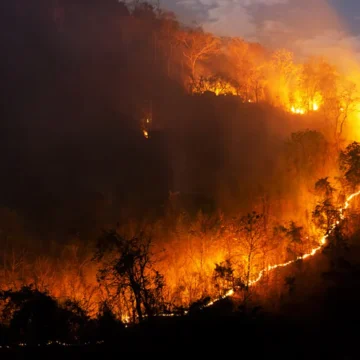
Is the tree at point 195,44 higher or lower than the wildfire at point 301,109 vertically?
higher

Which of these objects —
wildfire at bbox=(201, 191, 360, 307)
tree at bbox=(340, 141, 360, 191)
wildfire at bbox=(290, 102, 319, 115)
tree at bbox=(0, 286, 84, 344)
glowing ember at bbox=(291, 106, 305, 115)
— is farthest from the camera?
glowing ember at bbox=(291, 106, 305, 115)

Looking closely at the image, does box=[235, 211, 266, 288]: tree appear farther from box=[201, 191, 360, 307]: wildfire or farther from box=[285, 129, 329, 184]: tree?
box=[285, 129, 329, 184]: tree

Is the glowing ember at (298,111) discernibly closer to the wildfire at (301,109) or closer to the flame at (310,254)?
the wildfire at (301,109)

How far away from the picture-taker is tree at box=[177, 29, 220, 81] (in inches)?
1168

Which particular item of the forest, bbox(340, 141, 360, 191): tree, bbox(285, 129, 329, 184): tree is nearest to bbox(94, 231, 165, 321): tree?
the forest

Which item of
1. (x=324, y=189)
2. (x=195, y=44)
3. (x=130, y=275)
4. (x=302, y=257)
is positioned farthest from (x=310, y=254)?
(x=195, y=44)

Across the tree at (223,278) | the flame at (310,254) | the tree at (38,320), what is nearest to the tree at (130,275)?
the tree at (38,320)

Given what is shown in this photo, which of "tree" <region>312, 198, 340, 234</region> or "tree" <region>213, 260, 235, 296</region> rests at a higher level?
"tree" <region>312, 198, 340, 234</region>

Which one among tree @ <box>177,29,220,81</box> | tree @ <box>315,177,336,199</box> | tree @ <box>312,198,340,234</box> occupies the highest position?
tree @ <box>177,29,220,81</box>

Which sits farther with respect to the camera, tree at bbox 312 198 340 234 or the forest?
tree at bbox 312 198 340 234

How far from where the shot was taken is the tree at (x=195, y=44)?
29.7 m

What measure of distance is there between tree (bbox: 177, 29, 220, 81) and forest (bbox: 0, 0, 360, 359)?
0.15 meters

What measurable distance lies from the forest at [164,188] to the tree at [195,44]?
147 mm

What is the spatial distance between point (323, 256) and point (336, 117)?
13705 millimetres
